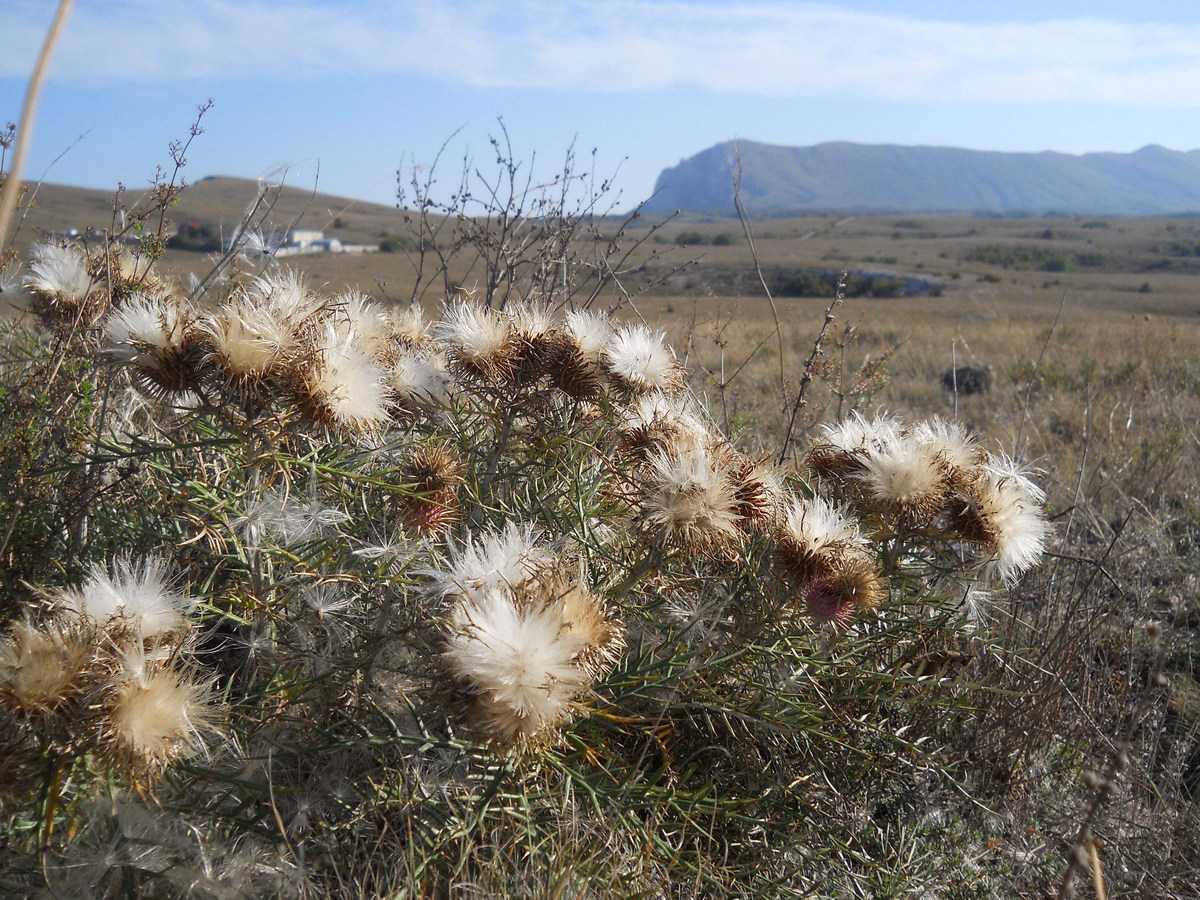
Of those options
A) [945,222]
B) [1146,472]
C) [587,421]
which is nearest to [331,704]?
[587,421]

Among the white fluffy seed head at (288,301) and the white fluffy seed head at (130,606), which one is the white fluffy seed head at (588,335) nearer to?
the white fluffy seed head at (288,301)

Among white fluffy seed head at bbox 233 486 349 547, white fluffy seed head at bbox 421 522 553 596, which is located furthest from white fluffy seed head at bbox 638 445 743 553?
white fluffy seed head at bbox 233 486 349 547

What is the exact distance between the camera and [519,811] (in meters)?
1.89

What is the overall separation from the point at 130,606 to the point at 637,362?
131cm

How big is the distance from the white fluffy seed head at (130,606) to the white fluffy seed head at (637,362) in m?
1.16

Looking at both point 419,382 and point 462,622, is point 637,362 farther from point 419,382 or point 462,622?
point 462,622

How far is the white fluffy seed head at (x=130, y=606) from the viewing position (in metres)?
1.62

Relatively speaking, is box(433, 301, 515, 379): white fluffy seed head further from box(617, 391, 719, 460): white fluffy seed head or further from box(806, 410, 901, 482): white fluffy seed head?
box(806, 410, 901, 482): white fluffy seed head

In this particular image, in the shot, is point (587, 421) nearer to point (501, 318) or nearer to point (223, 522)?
point (501, 318)

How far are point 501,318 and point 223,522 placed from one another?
2.83 ft

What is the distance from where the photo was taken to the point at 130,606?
1666 mm

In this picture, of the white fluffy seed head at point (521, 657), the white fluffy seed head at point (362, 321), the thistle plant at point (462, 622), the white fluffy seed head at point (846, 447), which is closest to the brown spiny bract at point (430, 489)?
the thistle plant at point (462, 622)

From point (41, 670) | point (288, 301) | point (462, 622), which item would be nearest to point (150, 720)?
point (41, 670)

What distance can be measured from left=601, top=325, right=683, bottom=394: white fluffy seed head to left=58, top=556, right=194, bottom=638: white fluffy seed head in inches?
45.6
